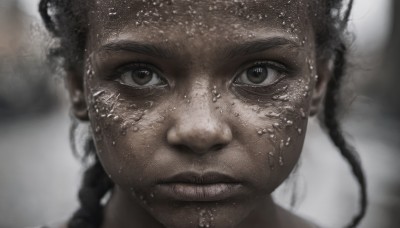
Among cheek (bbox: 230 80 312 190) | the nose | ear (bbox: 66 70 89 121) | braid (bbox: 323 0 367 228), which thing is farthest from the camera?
braid (bbox: 323 0 367 228)

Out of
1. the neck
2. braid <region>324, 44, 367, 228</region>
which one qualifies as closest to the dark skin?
the neck

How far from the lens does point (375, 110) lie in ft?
49.7

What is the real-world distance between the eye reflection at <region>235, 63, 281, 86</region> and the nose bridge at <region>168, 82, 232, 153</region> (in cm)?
14

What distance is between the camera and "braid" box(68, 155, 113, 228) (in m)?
1.95

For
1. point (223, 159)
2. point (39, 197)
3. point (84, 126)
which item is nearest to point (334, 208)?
point (39, 197)

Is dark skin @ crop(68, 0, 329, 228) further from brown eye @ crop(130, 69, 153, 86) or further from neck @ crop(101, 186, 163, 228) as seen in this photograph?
neck @ crop(101, 186, 163, 228)

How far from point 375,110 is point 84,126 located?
14.1 meters

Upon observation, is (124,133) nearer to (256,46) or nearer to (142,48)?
(142,48)

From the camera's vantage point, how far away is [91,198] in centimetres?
201

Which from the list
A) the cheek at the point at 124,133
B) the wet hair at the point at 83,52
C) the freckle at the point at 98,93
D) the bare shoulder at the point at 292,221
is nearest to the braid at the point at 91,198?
the wet hair at the point at 83,52

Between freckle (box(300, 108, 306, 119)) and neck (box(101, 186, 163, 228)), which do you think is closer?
freckle (box(300, 108, 306, 119))

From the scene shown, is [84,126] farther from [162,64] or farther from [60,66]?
[162,64]

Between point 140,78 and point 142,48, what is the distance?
4.1 inches

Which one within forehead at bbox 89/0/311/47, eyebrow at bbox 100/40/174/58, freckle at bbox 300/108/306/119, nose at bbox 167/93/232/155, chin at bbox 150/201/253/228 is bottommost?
chin at bbox 150/201/253/228
